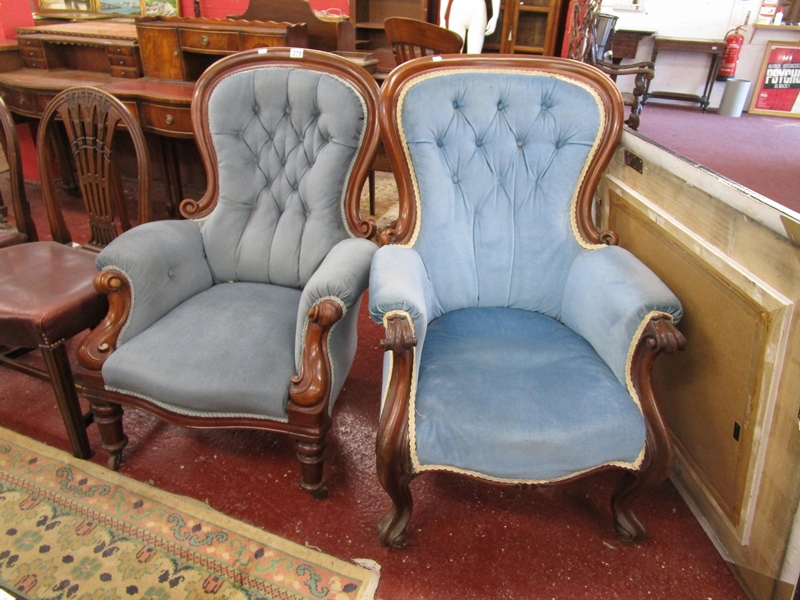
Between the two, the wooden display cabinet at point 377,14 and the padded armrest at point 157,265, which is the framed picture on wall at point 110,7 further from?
the padded armrest at point 157,265

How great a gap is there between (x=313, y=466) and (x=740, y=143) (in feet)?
9.86

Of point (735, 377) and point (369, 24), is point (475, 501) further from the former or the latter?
point (369, 24)

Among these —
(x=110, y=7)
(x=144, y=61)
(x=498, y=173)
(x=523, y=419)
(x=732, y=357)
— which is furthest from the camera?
(x=110, y=7)

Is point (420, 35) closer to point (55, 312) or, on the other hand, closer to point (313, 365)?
point (313, 365)

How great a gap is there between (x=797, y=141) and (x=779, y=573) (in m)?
2.86

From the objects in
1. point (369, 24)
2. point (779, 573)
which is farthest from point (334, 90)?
point (369, 24)

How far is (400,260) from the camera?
1.41 metres

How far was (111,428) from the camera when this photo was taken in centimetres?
151

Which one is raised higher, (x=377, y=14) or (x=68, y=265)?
(x=377, y=14)

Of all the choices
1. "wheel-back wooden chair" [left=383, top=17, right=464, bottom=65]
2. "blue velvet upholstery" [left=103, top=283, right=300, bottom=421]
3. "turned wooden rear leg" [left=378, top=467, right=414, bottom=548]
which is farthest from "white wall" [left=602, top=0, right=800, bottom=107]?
"turned wooden rear leg" [left=378, top=467, right=414, bottom=548]

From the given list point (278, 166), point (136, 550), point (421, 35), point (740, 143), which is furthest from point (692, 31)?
point (136, 550)

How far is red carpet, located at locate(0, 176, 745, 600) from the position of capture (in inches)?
50.8

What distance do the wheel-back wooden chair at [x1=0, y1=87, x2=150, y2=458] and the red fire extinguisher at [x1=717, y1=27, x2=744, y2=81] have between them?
5.46 meters

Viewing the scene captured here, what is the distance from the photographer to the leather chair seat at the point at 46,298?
1427 mm
